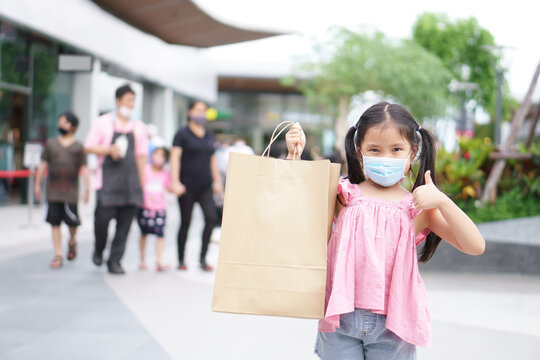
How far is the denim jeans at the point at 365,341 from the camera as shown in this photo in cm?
236

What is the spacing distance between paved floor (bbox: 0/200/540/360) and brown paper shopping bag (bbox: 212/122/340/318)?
218 centimetres

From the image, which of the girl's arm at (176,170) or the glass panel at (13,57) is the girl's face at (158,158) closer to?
the girl's arm at (176,170)

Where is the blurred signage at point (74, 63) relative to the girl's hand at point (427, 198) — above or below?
above

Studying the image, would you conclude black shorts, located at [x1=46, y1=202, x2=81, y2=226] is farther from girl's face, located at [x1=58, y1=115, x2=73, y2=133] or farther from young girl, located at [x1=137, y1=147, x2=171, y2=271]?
girl's face, located at [x1=58, y1=115, x2=73, y2=133]

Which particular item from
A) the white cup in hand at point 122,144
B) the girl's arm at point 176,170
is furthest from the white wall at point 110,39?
the girl's arm at point 176,170

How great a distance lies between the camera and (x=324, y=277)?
2.29 meters

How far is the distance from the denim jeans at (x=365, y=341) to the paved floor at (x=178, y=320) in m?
2.02

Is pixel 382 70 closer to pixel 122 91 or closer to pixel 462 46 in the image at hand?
pixel 462 46

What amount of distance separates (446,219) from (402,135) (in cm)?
Answer: 32

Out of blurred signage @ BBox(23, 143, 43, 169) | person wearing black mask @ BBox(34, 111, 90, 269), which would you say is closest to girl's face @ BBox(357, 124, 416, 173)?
person wearing black mask @ BBox(34, 111, 90, 269)

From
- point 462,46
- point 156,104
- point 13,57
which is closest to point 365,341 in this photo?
point 13,57

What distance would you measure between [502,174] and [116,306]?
6.12 metres

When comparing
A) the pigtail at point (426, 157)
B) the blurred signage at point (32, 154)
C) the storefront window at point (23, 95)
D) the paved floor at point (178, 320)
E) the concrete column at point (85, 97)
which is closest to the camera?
the pigtail at point (426, 157)

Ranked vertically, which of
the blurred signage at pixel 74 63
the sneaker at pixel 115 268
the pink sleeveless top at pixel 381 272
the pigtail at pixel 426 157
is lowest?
the sneaker at pixel 115 268
